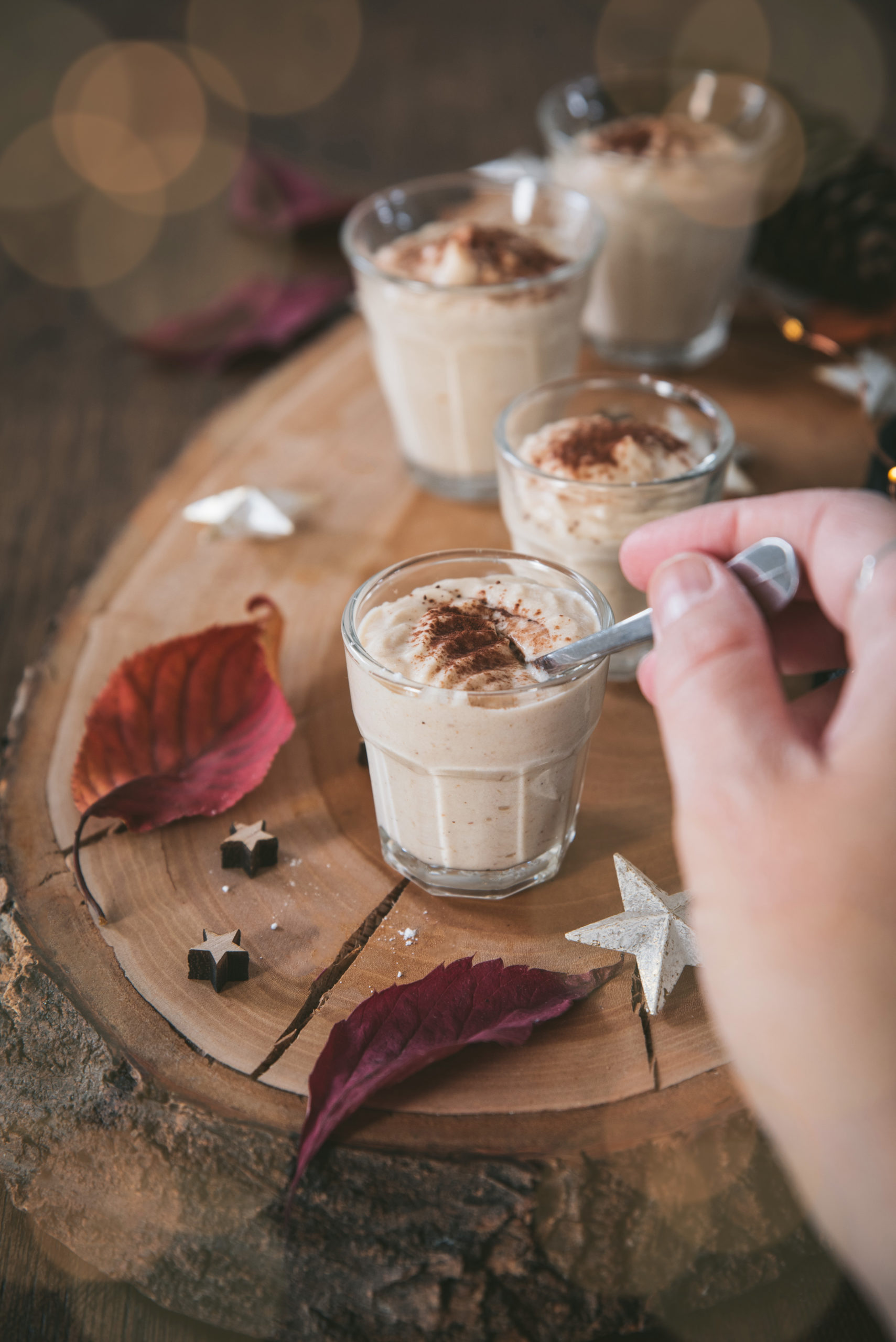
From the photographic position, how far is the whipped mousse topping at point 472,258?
1.93 meters

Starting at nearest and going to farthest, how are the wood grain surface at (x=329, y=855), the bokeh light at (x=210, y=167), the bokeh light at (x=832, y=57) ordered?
the wood grain surface at (x=329, y=855) → the bokeh light at (x=210, y=167) → the bokeh light at (x=832, y=57)

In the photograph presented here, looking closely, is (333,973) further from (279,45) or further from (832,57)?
(279,45)

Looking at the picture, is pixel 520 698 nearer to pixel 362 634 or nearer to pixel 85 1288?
pixel 362 634

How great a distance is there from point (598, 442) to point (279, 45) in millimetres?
4146

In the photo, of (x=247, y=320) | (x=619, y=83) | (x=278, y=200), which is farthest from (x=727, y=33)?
(x=247, y=320)

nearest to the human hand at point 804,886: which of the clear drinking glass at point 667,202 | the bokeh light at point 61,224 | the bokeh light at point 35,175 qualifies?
the clear drinking glass at point 667,202

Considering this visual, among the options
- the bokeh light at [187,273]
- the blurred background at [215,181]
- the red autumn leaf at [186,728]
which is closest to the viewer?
the red autumn leaf at [186,728]

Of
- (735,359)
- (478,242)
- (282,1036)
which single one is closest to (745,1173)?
(282,1036)

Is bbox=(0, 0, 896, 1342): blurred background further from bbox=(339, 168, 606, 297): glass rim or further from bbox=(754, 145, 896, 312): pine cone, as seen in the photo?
bbox=(339, 168, 606, 297): glass rim

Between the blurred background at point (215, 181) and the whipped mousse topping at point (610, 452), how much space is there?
0.83 metres

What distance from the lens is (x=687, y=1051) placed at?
3.84 ft

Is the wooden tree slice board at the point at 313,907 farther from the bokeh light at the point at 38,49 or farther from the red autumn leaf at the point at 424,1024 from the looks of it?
the bokeh light at the point at 38,49

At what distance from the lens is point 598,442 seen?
163 centimetres

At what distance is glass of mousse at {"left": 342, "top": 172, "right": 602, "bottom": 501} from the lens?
1923 mm
